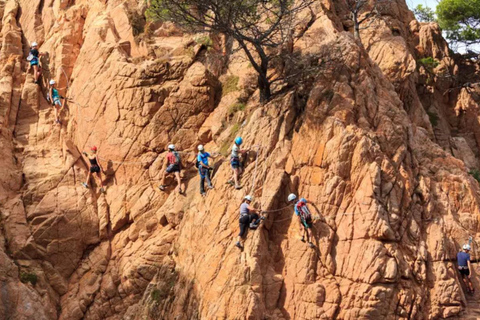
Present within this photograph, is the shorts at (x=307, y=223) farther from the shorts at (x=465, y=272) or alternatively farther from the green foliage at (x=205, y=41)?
the green foliage at (x=205, y=41)

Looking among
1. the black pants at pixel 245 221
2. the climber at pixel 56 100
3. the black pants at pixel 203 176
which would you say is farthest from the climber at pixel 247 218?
the climber at pixel 56 100

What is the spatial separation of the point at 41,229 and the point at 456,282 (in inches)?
554

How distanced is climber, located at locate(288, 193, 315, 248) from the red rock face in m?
0.27

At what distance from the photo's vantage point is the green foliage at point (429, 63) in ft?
99.6

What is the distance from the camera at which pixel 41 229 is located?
21.4 metres

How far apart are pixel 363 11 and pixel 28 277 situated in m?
19.5

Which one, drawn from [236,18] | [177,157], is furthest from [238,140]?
[236,18]

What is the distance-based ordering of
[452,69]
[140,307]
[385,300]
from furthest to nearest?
[452,69] → [140,307] → [385,300]

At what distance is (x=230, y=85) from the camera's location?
930 inches

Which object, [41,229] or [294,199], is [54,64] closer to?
[41,229]

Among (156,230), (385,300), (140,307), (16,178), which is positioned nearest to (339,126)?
(385,300)

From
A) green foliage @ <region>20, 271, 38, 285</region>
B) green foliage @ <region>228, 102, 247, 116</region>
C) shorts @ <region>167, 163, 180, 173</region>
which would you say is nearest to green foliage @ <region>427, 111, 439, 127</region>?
green foliage @ <region>228, 102, 247, 116</region>

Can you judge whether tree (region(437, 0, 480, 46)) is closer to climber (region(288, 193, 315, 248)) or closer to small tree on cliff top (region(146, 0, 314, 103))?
small tree on cliff top (region(146, 0, 314, 103))

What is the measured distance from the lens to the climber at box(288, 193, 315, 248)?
1845cm
